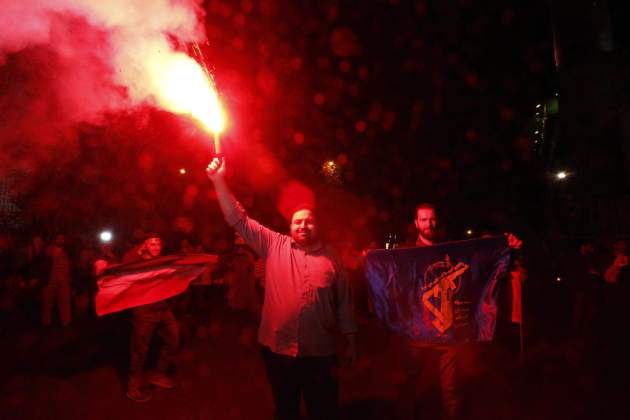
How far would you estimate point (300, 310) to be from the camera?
3.47 m

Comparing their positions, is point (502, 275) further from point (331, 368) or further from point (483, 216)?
point (483, 216)

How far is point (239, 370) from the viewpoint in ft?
22.9

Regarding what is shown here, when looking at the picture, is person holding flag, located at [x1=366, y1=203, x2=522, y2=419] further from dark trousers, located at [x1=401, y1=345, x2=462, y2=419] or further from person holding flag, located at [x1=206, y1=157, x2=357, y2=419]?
person holding flag, located at [x1=206, y1=157, x2=357, y2=419]

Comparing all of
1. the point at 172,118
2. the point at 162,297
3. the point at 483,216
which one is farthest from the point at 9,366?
the point at 483,216

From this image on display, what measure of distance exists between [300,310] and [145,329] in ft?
10.9

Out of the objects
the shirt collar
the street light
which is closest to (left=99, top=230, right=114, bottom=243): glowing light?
the shirt collar

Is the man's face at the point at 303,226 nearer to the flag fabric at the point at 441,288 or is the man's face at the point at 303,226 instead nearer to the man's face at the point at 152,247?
the flag fabric at the point at 441,288

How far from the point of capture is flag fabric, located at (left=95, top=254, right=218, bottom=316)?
5.51m

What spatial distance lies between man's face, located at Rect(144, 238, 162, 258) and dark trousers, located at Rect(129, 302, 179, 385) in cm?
66

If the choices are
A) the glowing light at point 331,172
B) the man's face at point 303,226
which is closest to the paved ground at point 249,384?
the man's face at point 303,226

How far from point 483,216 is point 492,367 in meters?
11.6

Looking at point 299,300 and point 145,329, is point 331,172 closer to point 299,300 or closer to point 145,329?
point 145,329

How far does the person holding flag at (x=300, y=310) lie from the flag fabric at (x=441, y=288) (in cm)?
104

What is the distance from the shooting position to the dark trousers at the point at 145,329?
5.89 meters
